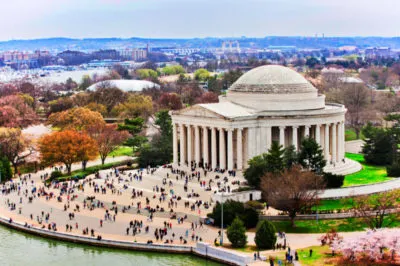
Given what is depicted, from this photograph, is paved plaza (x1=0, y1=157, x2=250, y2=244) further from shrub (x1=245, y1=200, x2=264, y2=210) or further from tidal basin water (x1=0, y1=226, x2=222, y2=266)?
shrub (x1=245, y1=200, x2=264, y2=210)

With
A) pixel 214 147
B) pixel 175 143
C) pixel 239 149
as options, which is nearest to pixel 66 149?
pixel 175 143

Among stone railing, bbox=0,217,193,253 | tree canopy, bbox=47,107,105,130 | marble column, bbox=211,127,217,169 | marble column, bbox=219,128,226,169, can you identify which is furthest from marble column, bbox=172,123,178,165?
tree canopy, bbox=47,107,105,130

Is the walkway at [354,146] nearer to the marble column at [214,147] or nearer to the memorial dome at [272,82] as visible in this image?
the memorial dome at [272,82]

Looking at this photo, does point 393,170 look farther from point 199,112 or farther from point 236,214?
point 236,214

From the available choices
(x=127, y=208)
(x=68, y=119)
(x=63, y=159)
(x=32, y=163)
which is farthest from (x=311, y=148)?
(x=68, y=119)

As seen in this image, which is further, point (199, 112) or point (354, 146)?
point (354, 146)

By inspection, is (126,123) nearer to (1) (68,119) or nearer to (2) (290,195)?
(1) (68,119)
